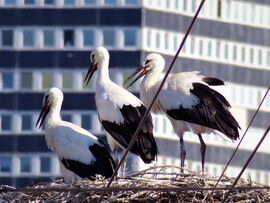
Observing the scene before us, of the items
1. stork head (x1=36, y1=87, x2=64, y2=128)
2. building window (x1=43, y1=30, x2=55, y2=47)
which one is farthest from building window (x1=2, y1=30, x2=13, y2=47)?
stork head (x1=36, y1=87, x2=64, y2=128)

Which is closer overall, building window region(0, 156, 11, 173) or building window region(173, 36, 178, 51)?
building window region(173, 36, 178, 51)

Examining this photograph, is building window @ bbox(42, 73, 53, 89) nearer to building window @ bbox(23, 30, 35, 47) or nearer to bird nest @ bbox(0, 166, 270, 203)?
building window @ bbox(23, 30, 35, 47)

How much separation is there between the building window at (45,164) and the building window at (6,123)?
4.92 feet

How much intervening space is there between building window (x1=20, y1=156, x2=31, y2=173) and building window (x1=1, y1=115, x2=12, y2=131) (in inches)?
42.0

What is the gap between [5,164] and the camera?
245ft

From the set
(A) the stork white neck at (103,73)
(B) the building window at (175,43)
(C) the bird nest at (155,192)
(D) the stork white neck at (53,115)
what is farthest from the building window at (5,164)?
(C) the bird nest at (155,192)

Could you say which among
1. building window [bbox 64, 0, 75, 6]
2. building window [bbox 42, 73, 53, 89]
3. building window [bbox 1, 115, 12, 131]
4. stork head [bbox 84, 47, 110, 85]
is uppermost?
stork head [bbox 84, 47, 110, 85]

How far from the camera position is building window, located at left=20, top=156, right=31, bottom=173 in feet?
242

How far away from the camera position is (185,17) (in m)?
73.8

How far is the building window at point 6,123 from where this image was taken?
245 ft

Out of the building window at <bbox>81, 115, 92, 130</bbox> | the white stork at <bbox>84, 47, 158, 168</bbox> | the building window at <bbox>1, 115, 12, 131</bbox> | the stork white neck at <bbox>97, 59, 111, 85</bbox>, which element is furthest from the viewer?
the building window at <bbox>1, 115, 12, 131</bbox>

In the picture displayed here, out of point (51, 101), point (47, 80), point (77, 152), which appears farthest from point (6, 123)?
point (77, 152)

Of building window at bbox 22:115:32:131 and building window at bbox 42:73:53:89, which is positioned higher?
building window at bbox 42:73:53:89

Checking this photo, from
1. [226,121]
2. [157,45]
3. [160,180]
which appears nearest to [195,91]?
[226,121]
